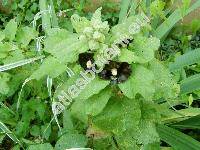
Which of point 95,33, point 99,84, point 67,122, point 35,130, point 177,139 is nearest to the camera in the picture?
point 95,33

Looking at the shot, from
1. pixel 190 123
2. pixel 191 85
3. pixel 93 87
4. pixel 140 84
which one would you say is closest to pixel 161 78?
pixel 140 84

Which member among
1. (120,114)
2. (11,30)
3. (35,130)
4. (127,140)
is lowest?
(35,130)

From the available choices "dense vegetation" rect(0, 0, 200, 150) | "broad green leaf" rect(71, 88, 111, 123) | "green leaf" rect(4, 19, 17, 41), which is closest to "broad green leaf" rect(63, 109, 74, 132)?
"dense vegetation" rect(0, 0, 200, 150)

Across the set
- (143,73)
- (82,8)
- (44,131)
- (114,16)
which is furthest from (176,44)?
(143,73)

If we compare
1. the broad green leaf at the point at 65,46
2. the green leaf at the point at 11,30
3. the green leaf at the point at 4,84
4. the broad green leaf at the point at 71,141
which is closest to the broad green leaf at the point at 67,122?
the broad green leaf at the point at 71,141

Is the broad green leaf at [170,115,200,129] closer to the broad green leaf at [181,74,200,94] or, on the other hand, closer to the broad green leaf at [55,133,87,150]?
the broad green leaf at [181,74,200,94]

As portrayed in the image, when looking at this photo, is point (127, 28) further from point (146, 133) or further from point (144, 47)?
point (146, 133)

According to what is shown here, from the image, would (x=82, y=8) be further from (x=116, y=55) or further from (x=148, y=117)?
(x=116, y=55)

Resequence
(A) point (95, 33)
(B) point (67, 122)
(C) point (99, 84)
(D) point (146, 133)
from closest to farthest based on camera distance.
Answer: (A) point (95, 33) → (C) point (99, 84) → (D) point (146, 133) → (B) point (67, 122)
